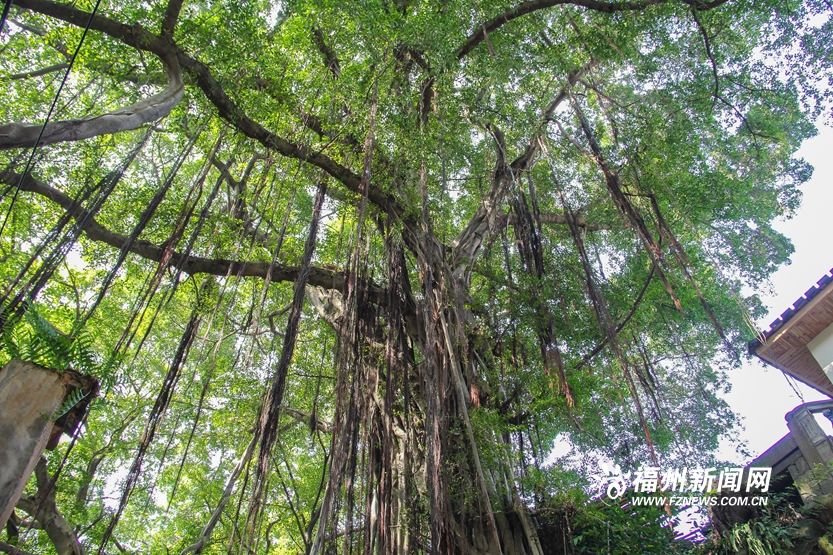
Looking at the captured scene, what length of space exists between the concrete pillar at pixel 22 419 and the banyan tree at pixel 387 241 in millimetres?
133

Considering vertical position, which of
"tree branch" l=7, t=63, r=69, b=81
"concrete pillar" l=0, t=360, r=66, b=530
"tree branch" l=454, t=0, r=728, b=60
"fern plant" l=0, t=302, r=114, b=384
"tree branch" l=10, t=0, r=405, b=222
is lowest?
"concrete pillar" l=0, t=360, r=66, b=530

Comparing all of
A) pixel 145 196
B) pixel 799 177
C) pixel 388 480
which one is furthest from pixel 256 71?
pixel 799 177

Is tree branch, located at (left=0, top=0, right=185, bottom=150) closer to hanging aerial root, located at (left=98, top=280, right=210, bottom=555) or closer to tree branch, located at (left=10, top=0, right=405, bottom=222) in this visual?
tree branch, located at (left=10, top=0, right=405, bottom=222)

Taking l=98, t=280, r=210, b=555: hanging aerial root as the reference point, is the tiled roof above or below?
above

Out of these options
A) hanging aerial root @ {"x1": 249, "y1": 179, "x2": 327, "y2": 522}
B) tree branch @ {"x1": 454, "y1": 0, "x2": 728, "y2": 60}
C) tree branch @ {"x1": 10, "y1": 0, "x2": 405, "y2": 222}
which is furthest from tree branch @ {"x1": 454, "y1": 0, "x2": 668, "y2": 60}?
hanging aerial root @ {"x1": 249, "y1": 179, "x2": 327, "y2": 522}

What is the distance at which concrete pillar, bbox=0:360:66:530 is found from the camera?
2.29m

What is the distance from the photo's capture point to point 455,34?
14.3ft

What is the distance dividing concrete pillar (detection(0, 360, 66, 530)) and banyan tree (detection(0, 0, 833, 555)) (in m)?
0.13

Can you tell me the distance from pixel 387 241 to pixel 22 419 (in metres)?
2.60

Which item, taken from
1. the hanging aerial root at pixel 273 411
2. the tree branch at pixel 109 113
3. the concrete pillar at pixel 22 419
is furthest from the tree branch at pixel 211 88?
the concrete pillar at pixel 22 419

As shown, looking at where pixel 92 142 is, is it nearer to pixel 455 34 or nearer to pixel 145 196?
pixel 145 196

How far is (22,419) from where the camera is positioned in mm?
2375

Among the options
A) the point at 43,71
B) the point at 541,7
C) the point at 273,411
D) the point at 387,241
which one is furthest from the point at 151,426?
the point at 541,7

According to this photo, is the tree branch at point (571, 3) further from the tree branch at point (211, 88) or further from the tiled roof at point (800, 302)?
the tiled roof at point (800, 302)
